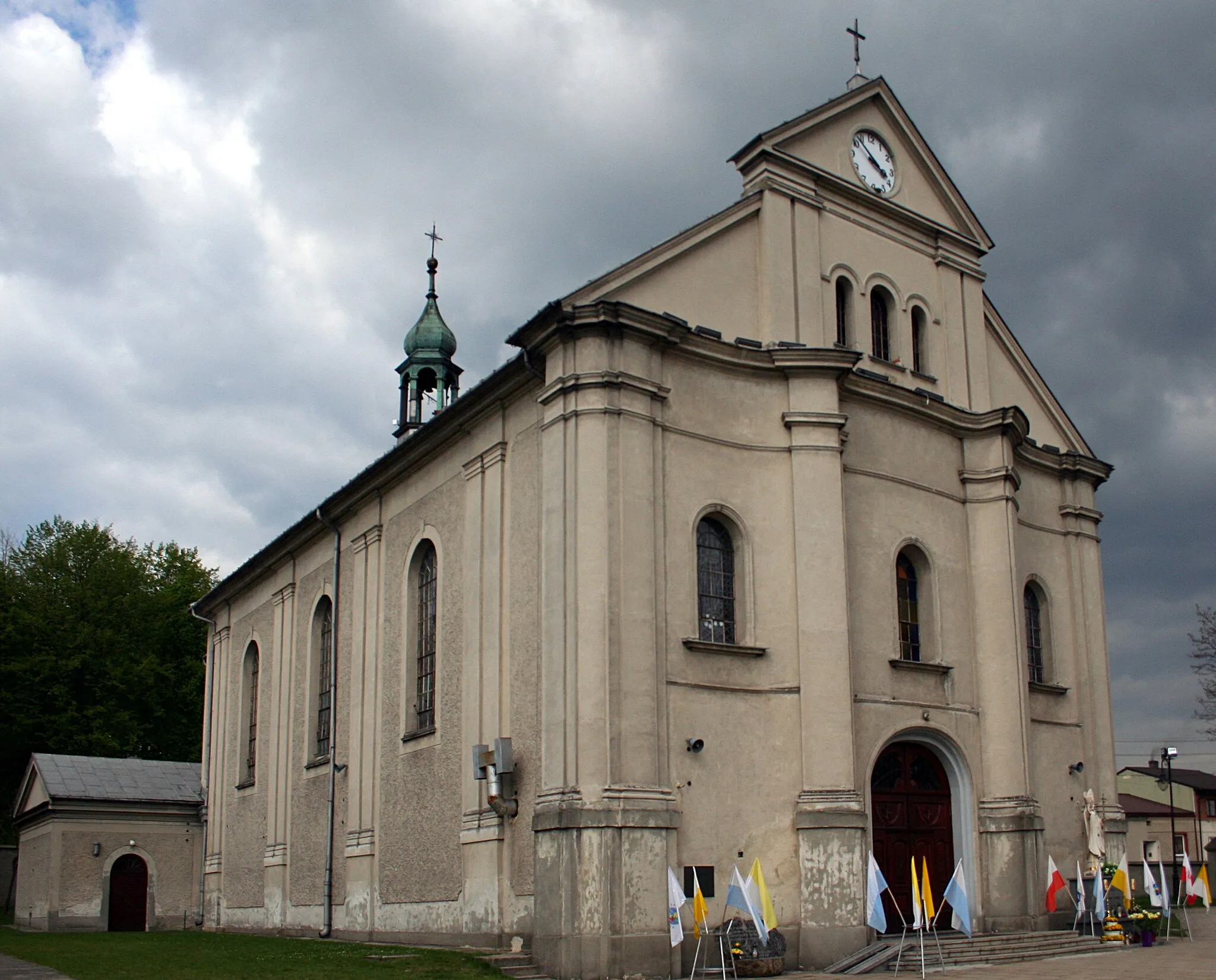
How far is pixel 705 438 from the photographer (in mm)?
19828

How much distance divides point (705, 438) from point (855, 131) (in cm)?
778

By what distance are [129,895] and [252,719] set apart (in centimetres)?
595

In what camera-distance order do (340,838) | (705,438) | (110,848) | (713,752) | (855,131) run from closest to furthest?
(713,752) < (705,438) < (855,131) < (340,838) < (110,848)

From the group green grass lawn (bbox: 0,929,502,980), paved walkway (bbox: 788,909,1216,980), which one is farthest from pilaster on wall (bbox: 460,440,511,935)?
paved walkway (bbox: 788,909,1216,980)

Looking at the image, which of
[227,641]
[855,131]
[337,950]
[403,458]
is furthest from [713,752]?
[227,641]

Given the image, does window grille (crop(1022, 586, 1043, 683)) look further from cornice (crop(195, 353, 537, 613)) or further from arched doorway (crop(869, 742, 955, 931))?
cornice (crop(195, 353, 537, 613))

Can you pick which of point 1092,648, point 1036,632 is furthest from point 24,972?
point 1092,648

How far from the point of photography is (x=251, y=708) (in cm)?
3562

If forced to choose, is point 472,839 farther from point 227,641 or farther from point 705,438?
point 227,641

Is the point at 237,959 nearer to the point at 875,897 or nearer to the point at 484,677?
the point at 484,677

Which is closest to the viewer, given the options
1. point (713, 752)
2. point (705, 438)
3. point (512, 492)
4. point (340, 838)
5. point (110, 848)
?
point (713, 752)

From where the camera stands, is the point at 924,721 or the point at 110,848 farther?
the point at 110,848

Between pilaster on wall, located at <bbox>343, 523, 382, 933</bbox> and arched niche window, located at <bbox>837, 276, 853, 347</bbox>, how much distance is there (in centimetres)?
1049

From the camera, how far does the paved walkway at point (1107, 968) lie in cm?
1606
